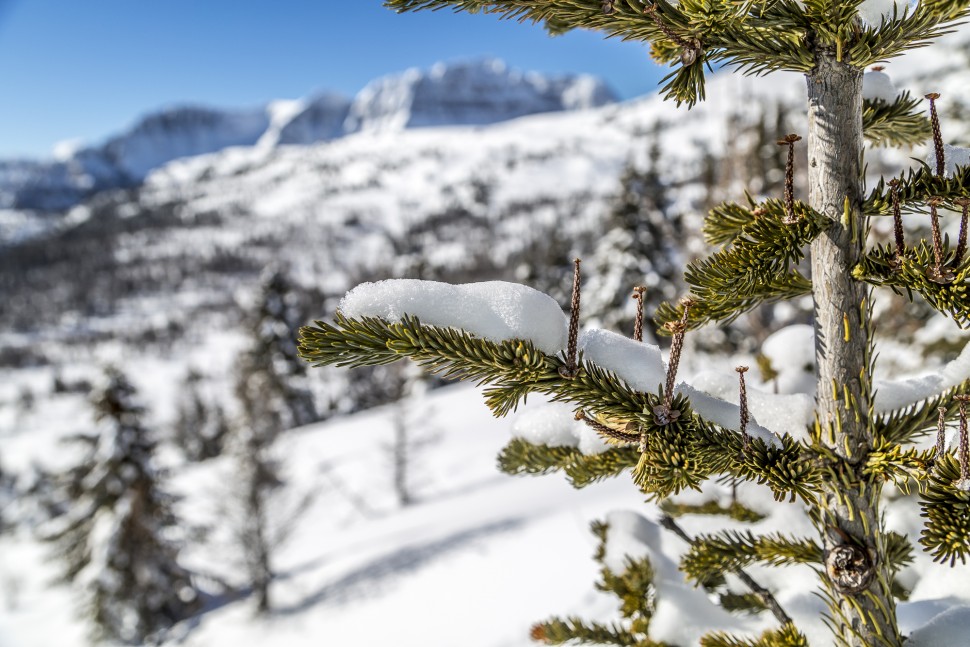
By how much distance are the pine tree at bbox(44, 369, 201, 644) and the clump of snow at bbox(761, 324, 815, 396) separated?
60.1 feet

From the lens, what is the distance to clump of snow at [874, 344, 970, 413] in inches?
55.3

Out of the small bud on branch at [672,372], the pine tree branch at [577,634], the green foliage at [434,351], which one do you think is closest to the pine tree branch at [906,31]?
the small bud on branch at [672,372]

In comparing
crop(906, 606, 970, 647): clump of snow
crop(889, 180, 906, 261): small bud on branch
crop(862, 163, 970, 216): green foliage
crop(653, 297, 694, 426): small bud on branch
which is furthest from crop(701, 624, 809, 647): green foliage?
crop(862, 163, 970, 216): green foliage

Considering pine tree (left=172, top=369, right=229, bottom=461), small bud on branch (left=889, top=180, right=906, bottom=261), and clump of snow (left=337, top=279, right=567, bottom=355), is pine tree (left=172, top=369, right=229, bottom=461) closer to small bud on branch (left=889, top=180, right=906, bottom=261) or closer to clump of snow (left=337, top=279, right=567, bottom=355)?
clump of snow (left=337, top=279, right=567, bottom=355)

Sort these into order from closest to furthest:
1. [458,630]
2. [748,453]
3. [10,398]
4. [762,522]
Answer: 1. [748,453]
2. [762,522]
3. [458,630]
4. [10,398]

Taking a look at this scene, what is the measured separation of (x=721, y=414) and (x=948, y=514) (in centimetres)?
44

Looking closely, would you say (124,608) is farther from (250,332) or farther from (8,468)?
(8,468)

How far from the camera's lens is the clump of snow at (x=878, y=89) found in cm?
160

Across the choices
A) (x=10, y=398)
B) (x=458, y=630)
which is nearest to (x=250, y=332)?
(x=458, y=630)

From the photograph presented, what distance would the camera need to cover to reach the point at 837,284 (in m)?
1.28

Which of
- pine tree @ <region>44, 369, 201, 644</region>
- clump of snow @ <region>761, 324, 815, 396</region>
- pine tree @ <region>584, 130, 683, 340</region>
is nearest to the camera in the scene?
clump of snow @ <region>761, 324, 815, 396</region>

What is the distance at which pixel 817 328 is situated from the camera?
1.34 m

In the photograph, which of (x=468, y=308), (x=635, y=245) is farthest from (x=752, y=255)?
(x=635, y=245)

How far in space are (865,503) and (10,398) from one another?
135735mm
